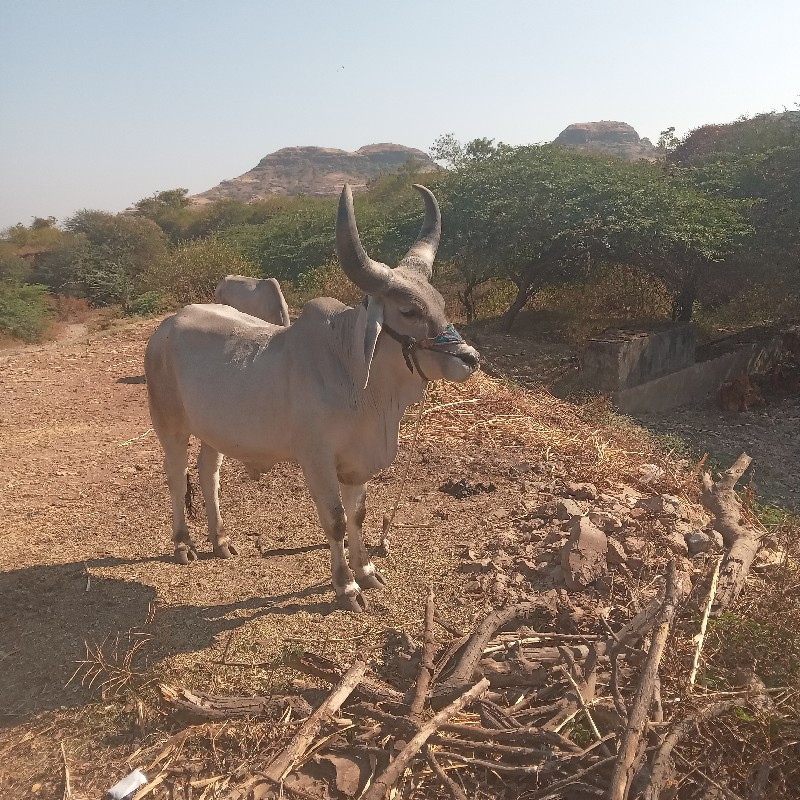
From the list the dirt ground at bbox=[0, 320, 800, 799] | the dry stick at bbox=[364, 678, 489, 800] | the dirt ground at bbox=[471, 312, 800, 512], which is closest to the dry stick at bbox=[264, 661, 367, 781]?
the dry stick at bbox=[364, 678, 489, 800]

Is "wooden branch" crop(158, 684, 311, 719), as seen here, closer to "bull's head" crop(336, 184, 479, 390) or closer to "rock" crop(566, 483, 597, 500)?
"bull's head" crop(336, 184, 479, 390)

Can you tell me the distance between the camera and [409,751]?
2.39m

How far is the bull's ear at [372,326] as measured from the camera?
10.2ft

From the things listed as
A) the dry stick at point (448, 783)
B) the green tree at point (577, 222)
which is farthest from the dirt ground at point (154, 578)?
the green tree at point (577, 222)

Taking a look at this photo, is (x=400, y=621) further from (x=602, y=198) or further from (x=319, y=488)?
(x=602, y=198)

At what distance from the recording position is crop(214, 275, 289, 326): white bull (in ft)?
22.9

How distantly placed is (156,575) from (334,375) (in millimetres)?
2011

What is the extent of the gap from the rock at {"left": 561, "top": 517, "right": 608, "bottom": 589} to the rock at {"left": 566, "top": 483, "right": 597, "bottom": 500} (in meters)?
0.88

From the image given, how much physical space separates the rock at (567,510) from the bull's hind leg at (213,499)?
Answer: 234 cm

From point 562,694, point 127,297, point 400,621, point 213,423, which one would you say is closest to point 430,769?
point 562,694

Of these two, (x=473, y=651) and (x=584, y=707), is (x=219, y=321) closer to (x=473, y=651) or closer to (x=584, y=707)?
(x=473, y=651)

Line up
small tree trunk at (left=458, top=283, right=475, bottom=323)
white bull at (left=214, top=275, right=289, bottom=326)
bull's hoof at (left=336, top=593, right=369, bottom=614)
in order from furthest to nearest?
small tree trunk at (left=458, top=283, right=475, bottom=323), white bull at (left=214, top=275, right=289, bottom=326), bull's hoof at (left=336, top=593, right=369, bottom=614)

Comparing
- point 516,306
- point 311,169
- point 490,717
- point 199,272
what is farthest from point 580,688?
point 311,169

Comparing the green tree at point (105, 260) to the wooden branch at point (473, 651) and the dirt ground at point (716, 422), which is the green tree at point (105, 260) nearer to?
the dirt ground at point (716, 422)
